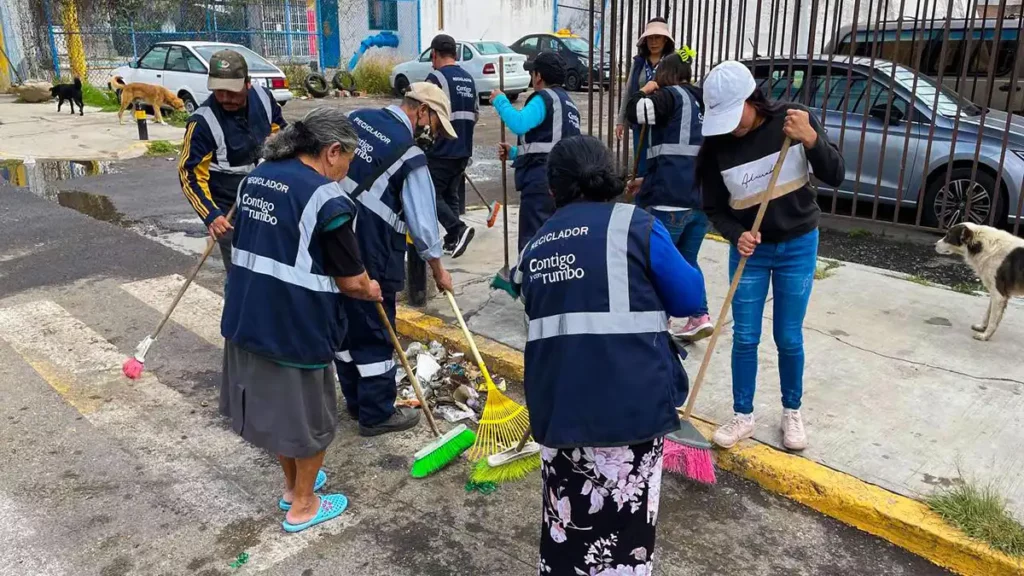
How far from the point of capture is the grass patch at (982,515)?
3.02m

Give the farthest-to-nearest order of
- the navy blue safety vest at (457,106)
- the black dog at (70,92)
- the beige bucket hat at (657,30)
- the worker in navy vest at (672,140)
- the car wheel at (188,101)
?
the black dog at (70,92) < the car wheel at (188,101) < the navy blue safety vest at (457,106) < the beige bucket hat at (657,30) < the worker in navy vest at (672,140)

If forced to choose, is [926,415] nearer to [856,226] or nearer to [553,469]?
[553,469]

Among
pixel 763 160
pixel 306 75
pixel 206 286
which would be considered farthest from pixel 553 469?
pixel 306 75

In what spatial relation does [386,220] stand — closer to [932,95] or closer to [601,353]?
[601,353]

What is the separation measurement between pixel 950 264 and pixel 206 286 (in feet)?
20.5

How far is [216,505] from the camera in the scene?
11.5 ft

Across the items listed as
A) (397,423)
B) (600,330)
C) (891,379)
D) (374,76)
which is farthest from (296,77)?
(600,330)

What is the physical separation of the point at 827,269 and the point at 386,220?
3.89 meters

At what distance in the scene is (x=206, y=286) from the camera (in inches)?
255

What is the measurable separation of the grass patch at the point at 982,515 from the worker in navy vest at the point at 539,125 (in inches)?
101

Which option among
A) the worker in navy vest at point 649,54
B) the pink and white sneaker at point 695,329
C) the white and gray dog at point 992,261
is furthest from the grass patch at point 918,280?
the worker in navy vest at point 649,54

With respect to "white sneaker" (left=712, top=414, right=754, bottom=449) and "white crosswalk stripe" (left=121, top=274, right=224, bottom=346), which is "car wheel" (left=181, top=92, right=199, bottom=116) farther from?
"white sneaker" (left=712, top=414, right=754, bottom=449)

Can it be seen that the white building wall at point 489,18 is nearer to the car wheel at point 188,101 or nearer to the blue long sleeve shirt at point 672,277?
the car wheel at point 188,101

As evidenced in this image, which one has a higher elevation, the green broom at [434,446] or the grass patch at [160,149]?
the grass patch at [160,149]
